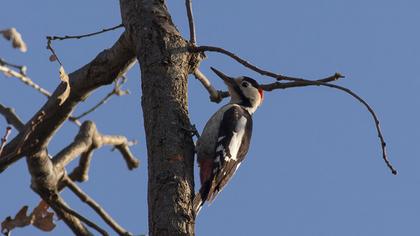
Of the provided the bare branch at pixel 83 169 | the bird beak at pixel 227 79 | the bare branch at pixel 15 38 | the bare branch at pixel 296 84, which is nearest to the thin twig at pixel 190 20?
the bare branch at pixel 296 84

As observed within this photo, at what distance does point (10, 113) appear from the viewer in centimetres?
461

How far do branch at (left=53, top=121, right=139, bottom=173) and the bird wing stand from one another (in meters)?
0.77

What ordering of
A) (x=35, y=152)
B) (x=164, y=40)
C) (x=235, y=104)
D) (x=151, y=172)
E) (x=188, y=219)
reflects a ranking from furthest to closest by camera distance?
(x=235, y=104)
(x=35, y=152)
(x=164, y=40)
(x=151, y=172)
(x=188, y=219)

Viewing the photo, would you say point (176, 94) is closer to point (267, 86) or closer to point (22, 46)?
point (267, 86)

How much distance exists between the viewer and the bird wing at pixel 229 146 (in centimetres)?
513

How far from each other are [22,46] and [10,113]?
1.03 metres

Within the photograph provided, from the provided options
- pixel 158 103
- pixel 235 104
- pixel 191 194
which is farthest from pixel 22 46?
pixel 235 104

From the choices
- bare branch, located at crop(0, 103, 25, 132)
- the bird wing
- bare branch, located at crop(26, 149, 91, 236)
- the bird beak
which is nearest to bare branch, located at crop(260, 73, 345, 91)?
the bird wing

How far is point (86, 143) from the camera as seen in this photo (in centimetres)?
527

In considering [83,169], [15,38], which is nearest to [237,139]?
[83,169]

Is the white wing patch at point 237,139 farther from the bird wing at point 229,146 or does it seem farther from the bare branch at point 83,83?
the bare branch at point 83,83

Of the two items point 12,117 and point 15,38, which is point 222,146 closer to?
point 12,117

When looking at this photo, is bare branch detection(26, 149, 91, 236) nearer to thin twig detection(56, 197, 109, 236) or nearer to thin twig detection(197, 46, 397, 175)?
thin twig detection(56, 197, 109, 236)

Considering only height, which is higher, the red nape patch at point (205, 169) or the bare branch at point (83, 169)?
the bare branch at point (83, 169)
